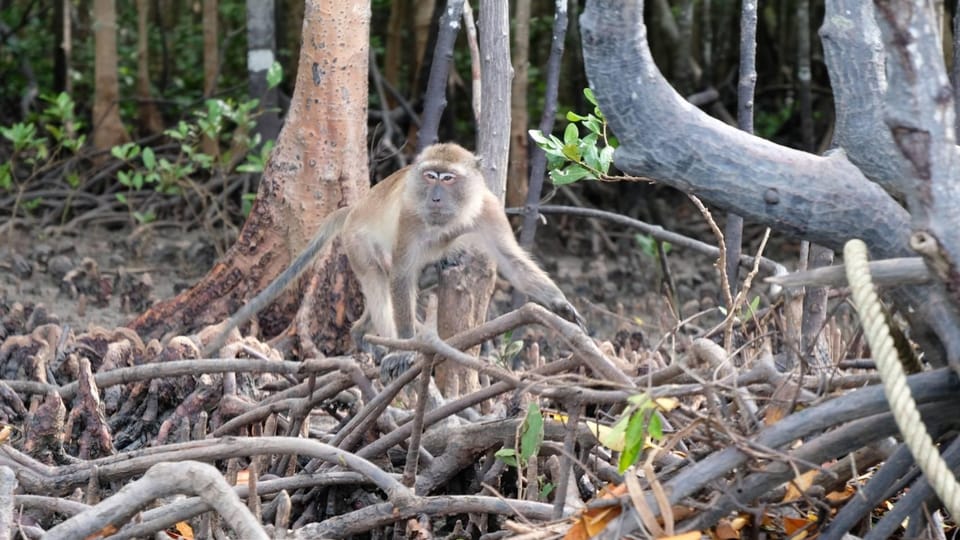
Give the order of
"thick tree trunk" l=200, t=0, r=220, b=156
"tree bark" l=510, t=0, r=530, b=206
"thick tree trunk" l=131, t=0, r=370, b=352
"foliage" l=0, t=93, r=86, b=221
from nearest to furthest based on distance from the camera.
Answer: "thick tree trunk" l=131, t=0, r=370, b=352
"foliage" l=0, t=93, r=86, b=221
"tree bark" l=510, t=0, r=530, b=206
"thick tree trunk" l=200, t=0, r=220, b=156

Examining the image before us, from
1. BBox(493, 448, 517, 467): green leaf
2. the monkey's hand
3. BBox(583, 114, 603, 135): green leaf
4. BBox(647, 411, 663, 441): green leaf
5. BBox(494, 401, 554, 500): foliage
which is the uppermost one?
BBox(583, 114, 603, 135): green leaf

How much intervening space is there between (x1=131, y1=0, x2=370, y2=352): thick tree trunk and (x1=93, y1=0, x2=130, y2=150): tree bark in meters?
3.85

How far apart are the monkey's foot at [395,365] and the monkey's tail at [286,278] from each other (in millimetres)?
795

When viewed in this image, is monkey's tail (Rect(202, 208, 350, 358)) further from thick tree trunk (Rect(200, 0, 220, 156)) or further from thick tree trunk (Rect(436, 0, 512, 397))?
thick tree trunk (Rect(200, 0, 220, 156))

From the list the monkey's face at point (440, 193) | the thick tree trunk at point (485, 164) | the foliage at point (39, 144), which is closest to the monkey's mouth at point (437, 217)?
the monkey's face at point (440, 193)

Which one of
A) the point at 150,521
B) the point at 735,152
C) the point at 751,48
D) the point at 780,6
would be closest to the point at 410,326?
the point at 751,48

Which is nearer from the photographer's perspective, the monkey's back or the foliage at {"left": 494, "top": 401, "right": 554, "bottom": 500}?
the foliage at {"left": 494, "top": 401, "right": 554, "bottom": 500}

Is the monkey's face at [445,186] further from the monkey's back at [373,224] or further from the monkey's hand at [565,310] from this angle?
the monkey's hand at [565,310]

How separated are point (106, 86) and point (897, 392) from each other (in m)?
8.71

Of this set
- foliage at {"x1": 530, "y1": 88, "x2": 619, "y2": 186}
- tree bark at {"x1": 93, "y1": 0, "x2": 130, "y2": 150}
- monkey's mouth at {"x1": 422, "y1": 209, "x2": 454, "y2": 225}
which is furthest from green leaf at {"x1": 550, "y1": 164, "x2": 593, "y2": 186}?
tree bark at {"x1": 93, "y1": 0, "x2": 130, "y2": 150}

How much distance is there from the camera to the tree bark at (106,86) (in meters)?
10.2

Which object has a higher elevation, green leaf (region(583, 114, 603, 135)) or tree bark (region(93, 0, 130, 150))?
green leaf (region(583, 114, 603, 135))

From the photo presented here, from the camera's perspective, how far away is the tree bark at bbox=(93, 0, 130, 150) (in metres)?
10.2

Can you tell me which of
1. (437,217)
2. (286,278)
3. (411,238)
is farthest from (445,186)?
(286,278)
